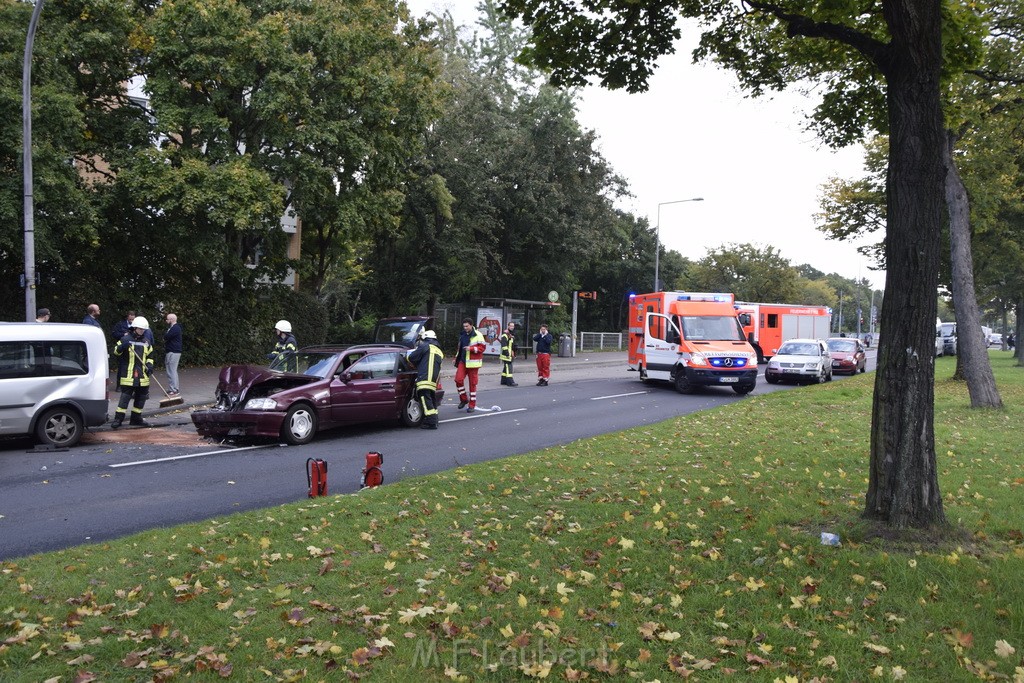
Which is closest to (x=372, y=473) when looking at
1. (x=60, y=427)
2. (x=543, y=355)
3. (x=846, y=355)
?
(x=60, y=427)

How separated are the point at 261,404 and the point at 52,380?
3002 mm

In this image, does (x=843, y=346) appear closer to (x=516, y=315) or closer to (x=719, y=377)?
(x=516, y=315)

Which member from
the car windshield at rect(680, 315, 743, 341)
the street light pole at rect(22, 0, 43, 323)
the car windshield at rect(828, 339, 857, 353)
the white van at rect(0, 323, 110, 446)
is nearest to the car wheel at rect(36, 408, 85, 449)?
the white van at rect(0, 323, 110, 446)

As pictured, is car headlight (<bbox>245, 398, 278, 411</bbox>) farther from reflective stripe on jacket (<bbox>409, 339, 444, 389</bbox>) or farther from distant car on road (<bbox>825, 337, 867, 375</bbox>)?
distant car on road (<bbox>825, 337, 867, 375</bbox>)

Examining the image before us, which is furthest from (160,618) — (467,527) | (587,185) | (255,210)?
(587,185)

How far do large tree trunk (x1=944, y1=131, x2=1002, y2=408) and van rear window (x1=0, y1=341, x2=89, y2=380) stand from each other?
16.0 m

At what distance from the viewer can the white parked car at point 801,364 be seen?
87.9 ft

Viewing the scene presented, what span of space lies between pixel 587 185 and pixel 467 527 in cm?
3235

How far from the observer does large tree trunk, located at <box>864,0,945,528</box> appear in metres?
6.18

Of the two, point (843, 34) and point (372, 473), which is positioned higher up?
point (843, 34)

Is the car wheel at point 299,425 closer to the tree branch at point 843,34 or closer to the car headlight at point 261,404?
the car headlight at point 261,404

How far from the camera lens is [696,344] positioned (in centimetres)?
2175

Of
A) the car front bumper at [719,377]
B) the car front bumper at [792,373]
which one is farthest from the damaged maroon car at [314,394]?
the car front bumper at [792,373]

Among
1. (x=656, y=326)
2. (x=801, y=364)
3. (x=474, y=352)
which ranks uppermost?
(x=656, y=326)
